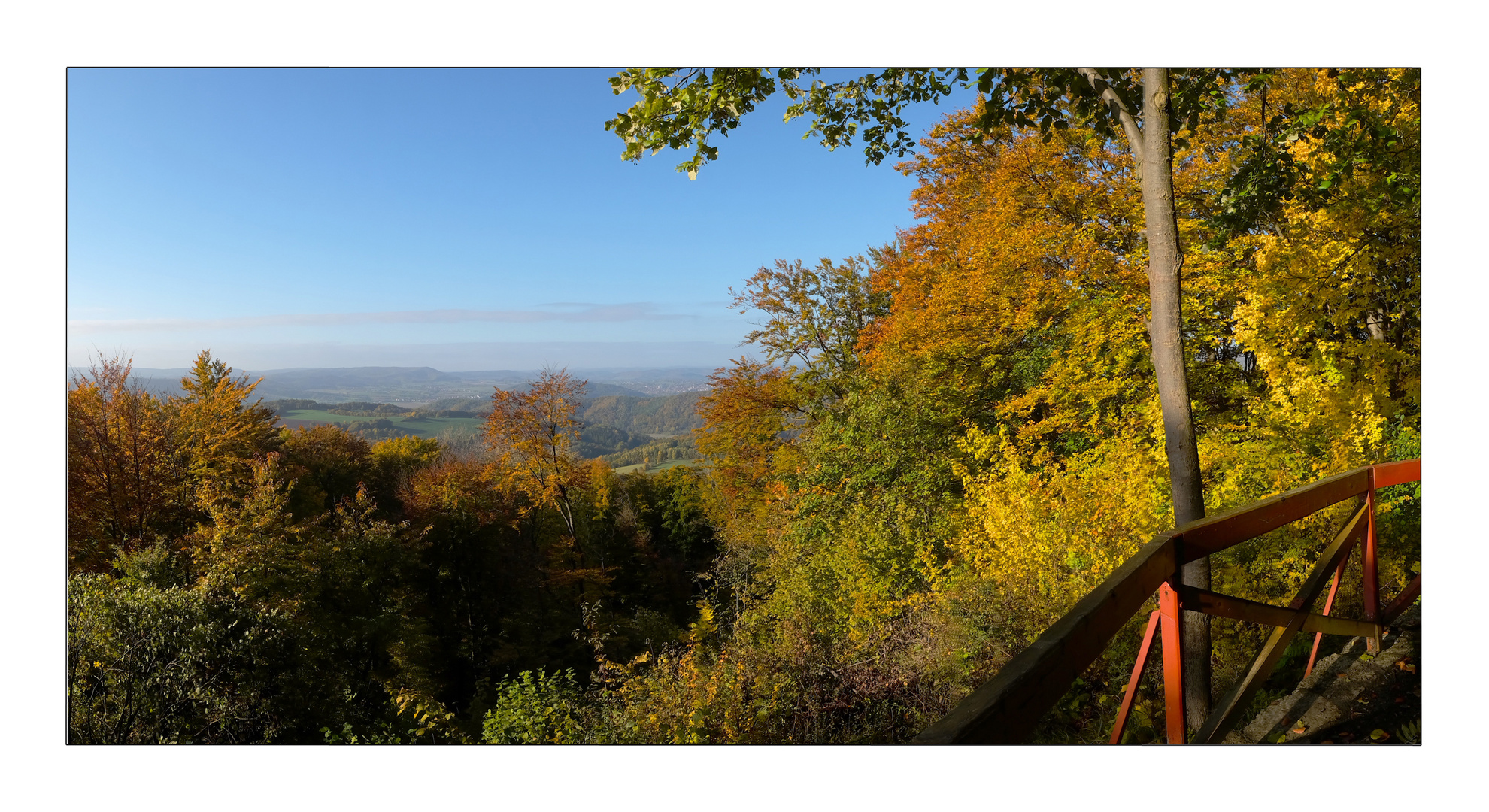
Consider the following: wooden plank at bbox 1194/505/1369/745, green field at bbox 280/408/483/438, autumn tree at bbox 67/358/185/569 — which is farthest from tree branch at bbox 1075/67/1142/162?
green field at bbox 280/408/483/438

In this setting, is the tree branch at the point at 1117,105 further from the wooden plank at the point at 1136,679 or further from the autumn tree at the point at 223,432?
the autumn tree at the point at 223,432

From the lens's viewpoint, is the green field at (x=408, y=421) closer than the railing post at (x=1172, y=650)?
No

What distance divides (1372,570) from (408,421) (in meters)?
8.04

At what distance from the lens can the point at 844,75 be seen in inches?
132

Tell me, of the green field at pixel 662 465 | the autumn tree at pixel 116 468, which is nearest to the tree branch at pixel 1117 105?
the autumn tree at pixel 116 468

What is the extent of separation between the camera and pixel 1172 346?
302 centimetres

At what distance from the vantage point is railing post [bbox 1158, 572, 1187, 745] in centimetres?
150

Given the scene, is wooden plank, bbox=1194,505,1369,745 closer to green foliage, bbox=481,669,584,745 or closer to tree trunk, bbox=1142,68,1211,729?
tree trunk, bbox=1142,68,1211,729

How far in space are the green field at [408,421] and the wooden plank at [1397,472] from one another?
710cm

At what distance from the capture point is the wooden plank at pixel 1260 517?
163 centimetres

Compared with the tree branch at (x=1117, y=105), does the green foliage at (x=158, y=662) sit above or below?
below

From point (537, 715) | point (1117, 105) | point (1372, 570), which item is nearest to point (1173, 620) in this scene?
point (1372, 570)
